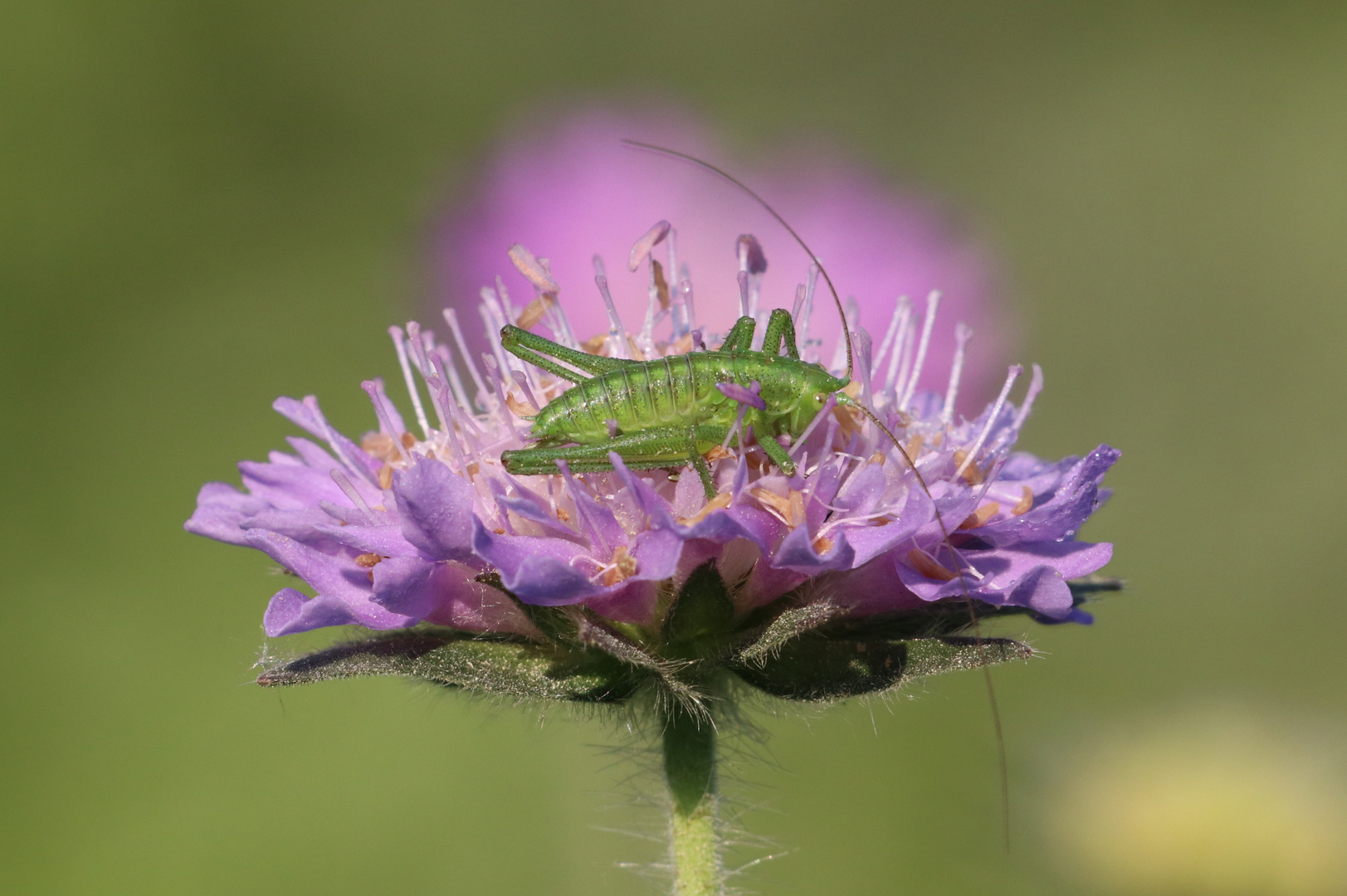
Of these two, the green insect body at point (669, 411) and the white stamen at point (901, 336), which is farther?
the white stamen at point (901, 336)

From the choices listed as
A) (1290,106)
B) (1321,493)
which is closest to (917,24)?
(1290,106)

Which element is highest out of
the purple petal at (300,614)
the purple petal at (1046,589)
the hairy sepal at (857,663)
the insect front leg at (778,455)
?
the insect front leg at (778,455)

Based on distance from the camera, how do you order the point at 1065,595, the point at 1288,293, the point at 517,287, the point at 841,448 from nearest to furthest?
1. the point at 1065,595
2. the point at 841,448
3. the point at 517,287
4. the point at 1288,293

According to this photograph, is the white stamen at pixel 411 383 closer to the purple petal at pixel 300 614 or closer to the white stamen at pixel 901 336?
the purple petal at pixel 300 614

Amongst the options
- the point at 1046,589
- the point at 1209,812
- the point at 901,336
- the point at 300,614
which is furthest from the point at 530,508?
the point at 1209,812

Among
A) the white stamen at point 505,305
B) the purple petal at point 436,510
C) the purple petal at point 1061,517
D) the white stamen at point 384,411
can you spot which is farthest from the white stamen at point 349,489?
the purple petal at point 1061,517

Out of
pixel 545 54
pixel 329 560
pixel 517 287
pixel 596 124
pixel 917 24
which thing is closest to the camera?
pixel 329 560

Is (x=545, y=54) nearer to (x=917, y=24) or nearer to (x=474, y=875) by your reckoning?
(x=917, y=24)
